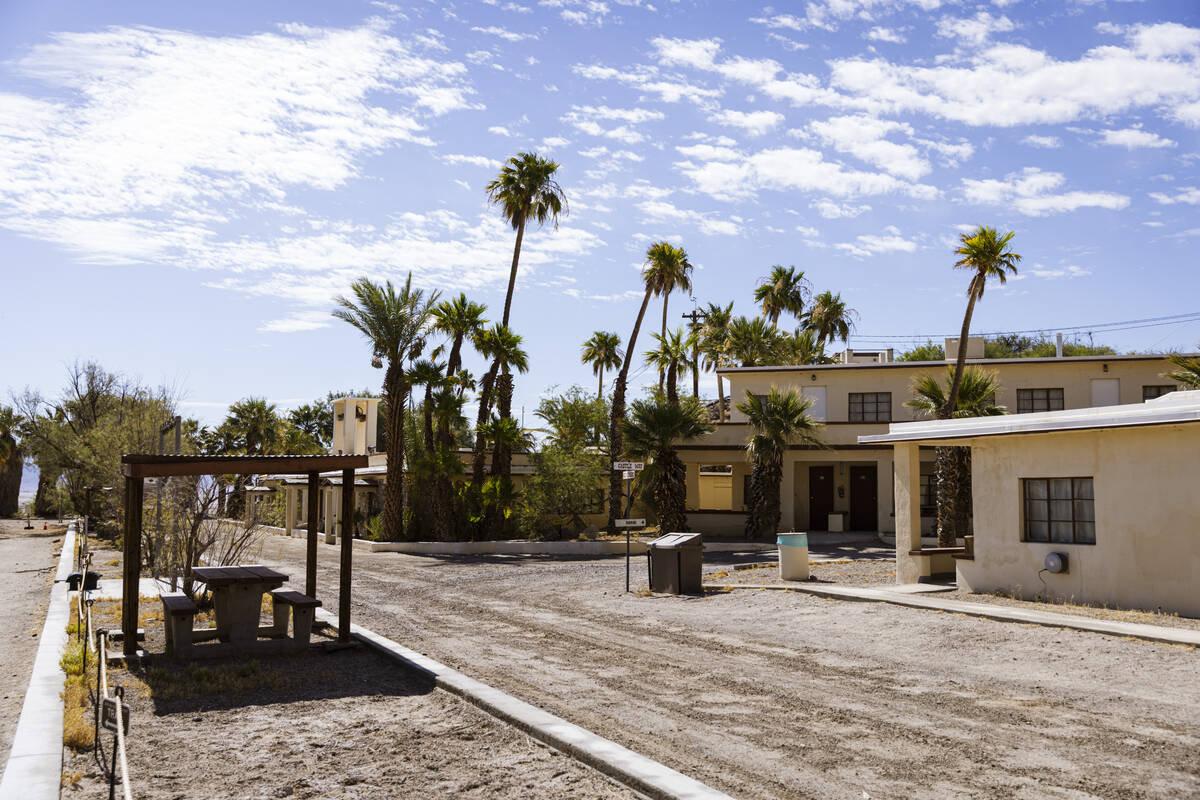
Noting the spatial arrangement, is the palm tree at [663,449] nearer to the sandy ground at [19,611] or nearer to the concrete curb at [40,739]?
the sandy ground at [19,611]

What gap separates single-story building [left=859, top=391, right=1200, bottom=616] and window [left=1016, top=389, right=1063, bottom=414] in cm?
1838

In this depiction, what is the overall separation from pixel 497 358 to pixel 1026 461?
792 inches

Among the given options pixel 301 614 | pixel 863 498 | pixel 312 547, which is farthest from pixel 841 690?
pixel 863 498

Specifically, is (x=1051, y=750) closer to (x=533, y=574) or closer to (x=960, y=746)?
(x=960, y=746)

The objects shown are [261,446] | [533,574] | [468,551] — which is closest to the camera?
[533,574]

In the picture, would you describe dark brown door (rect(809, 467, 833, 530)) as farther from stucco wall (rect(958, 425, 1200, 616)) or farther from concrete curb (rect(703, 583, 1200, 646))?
stucco wall (rect(958, 425, 1200, 616))

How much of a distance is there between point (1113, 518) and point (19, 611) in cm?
1760

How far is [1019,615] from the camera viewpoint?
12.3m

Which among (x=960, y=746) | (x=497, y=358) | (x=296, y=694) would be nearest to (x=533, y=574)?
(x=497, y=358)

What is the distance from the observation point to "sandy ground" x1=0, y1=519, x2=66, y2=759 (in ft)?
29.4

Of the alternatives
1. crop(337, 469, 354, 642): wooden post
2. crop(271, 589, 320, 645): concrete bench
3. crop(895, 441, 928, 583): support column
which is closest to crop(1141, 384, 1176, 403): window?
crop(895, 441, 928, 583): support column

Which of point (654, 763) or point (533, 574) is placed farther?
point (533, 574)

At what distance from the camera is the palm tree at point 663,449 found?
29.8m

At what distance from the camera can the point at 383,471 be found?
35.4 meters
